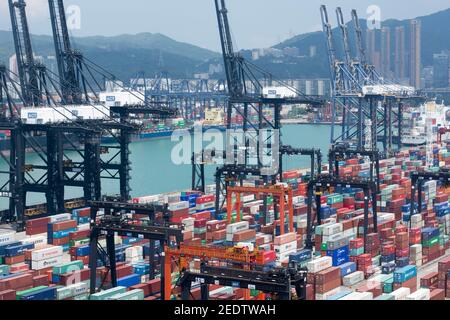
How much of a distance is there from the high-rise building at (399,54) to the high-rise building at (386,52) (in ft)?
4.15

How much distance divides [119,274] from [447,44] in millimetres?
143911

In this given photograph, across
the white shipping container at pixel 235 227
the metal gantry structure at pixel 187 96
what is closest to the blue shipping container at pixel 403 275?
the white shipping container at pixel 235 227

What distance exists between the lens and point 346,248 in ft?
63.2

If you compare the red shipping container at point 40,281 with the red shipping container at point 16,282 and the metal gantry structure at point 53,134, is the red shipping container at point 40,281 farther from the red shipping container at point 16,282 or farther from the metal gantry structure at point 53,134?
the metal gantry structure at point 53,134

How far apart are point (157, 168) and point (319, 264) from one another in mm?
31664

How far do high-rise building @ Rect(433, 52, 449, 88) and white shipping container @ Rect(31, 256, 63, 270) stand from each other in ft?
364

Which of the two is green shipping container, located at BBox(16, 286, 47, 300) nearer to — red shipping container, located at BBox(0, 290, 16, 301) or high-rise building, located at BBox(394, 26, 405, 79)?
red shipping container, located at BBox(0, 290, 16, 301)

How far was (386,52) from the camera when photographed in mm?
120500

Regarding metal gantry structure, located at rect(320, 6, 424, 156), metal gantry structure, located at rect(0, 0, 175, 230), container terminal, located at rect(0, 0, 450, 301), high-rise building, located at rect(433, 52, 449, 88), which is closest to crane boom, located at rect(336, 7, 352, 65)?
metal gantry structure, located at rect(320, 6, 424, 156)

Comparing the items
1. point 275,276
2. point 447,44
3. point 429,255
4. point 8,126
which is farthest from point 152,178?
point 447,44

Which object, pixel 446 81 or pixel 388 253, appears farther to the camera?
pixel 446 81

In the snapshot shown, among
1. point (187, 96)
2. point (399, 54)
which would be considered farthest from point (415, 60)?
point (187, 96)
